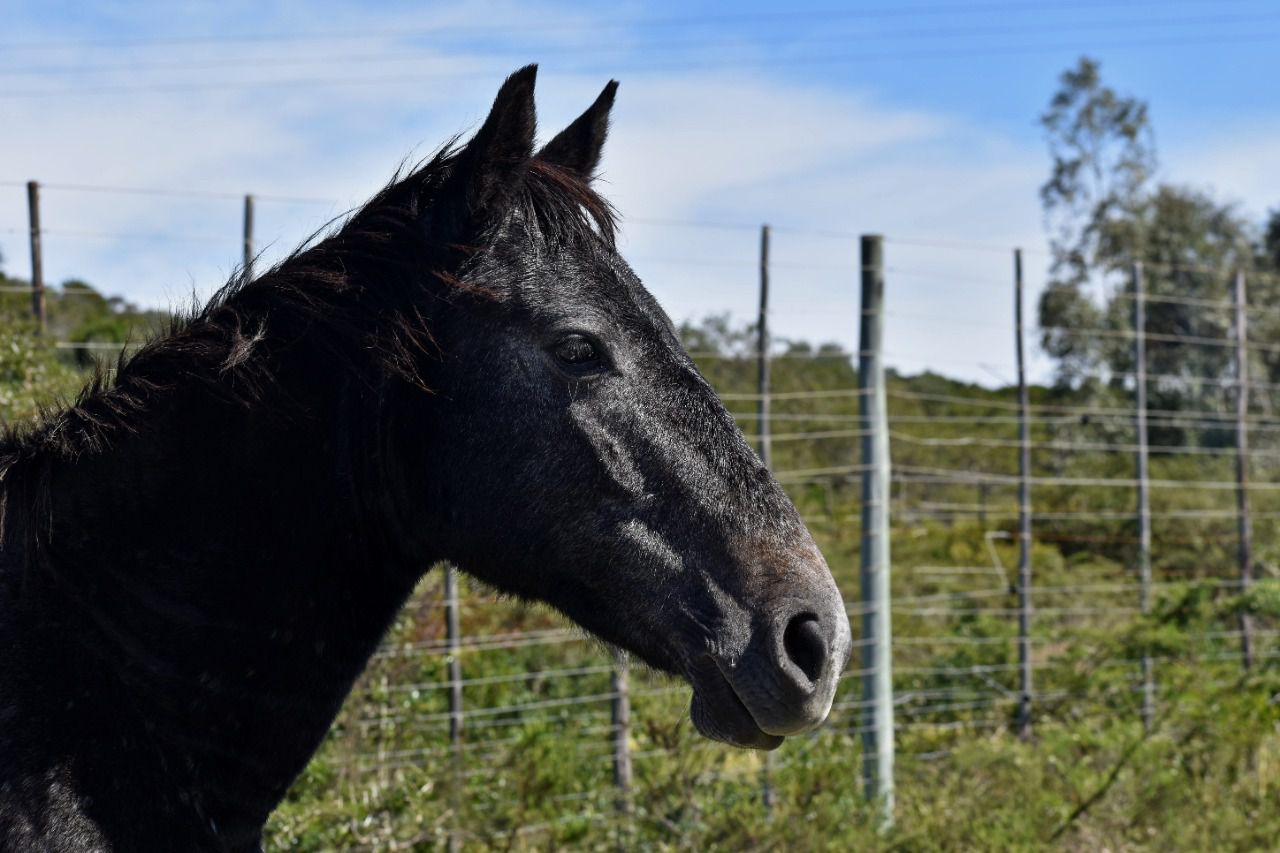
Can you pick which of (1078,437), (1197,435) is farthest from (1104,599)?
(1078,437)

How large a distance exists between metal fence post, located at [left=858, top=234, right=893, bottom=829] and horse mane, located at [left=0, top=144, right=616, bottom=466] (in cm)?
450

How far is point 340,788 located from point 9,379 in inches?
89.7

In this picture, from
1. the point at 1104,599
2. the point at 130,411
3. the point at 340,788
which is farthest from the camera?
the point at 1104,599

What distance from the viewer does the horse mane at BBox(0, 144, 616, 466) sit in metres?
2.30

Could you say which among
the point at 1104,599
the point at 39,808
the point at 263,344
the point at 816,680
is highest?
the point at 263,344

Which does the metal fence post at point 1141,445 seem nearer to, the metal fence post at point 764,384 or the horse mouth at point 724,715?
the metal fence post at point 764,384

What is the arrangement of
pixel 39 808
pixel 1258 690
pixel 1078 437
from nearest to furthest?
pixel 39 808
pixel 1258 690
pixel 1078 437

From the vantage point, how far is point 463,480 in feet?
7.64

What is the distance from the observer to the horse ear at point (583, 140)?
2791 millimetres

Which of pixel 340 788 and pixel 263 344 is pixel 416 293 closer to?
pixel 263 344

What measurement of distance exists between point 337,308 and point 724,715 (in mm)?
995

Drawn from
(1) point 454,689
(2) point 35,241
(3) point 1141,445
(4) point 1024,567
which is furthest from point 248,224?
(3) point 1141,445

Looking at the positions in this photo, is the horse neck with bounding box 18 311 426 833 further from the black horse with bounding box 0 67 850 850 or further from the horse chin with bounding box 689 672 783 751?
the horse chin with bounding box 689 672 783 751

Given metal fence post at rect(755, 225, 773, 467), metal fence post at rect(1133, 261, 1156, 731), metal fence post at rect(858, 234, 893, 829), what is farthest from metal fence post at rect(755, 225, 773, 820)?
metal fence post at rect(1133, 261, 1156, 731)
